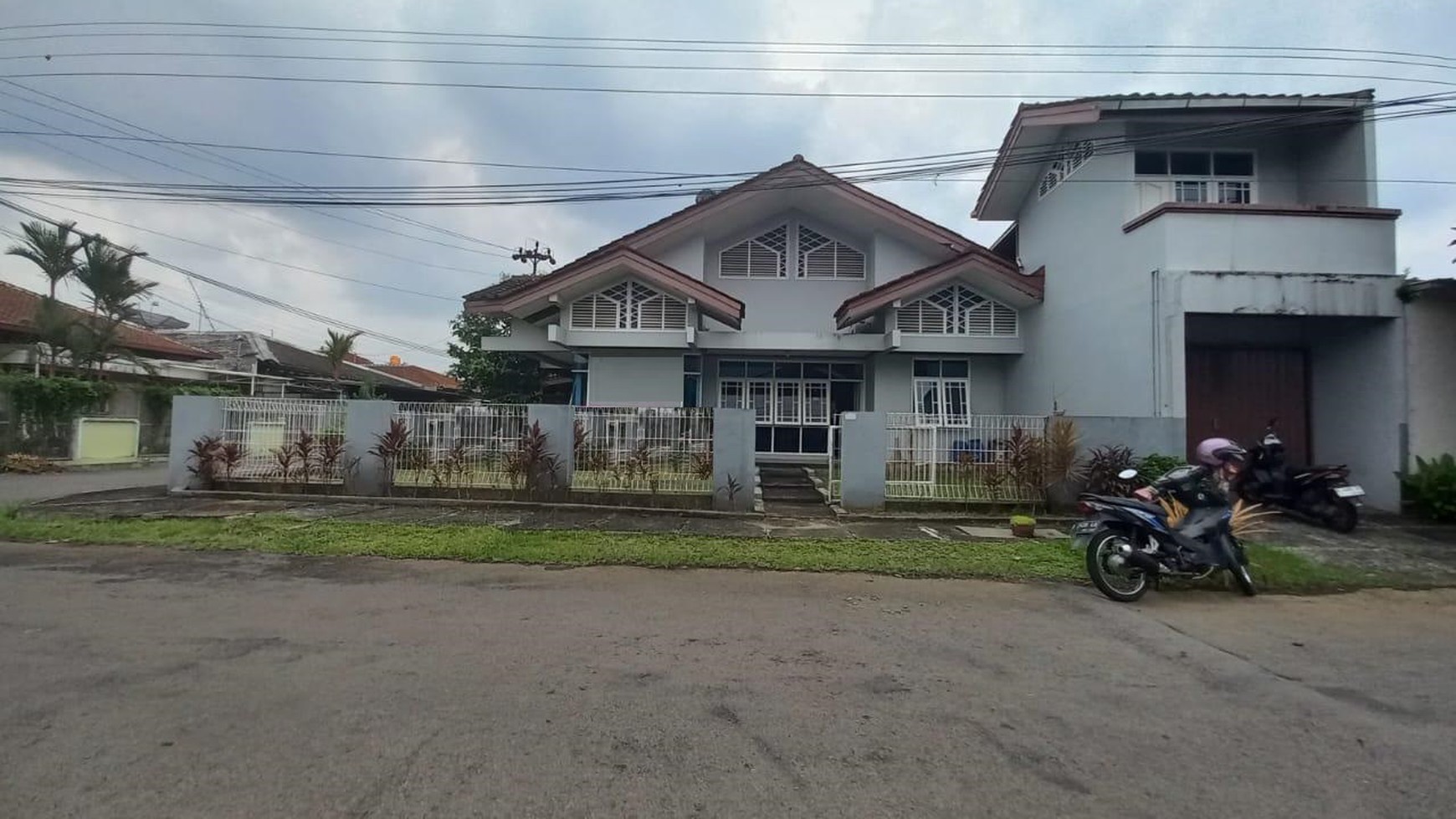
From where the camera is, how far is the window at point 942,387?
14773 millimetres

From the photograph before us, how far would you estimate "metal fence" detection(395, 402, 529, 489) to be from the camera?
11.1 m

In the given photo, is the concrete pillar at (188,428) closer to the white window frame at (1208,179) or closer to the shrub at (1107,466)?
the shrub at (1107,466)

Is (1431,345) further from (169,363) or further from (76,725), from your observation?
(169,363)

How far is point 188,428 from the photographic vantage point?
11.9 meters

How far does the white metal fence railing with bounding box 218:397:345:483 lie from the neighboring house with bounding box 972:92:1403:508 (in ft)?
38.2

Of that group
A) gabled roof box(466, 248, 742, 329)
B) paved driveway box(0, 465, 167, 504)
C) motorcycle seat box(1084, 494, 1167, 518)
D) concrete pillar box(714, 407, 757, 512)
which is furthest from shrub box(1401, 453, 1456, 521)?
paved driveway box(0, 465, 167, 504)

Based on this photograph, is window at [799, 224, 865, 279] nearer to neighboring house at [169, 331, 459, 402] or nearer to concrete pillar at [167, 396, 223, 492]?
concrete pillar at [167, 396, 223, 492]

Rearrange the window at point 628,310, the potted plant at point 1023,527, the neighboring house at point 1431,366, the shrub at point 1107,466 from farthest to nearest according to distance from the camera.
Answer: the window at point 628,310
the shrub at point 1107,466
the neighboring house at point 1431,366
the potted plant at point 1023,527

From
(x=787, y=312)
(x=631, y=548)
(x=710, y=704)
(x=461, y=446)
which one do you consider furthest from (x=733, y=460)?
(x=710, y=704)

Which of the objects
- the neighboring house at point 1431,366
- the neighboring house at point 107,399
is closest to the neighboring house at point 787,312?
the neighboring house at point 1431,366

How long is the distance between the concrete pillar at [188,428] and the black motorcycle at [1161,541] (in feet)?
43.0

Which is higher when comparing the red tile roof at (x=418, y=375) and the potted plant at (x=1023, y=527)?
the red tile roof at (x=418, y=375)

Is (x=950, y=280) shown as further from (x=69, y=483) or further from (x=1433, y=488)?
(x=69, y=483)

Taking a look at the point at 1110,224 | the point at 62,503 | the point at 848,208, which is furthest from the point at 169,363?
the point at 1110,224
